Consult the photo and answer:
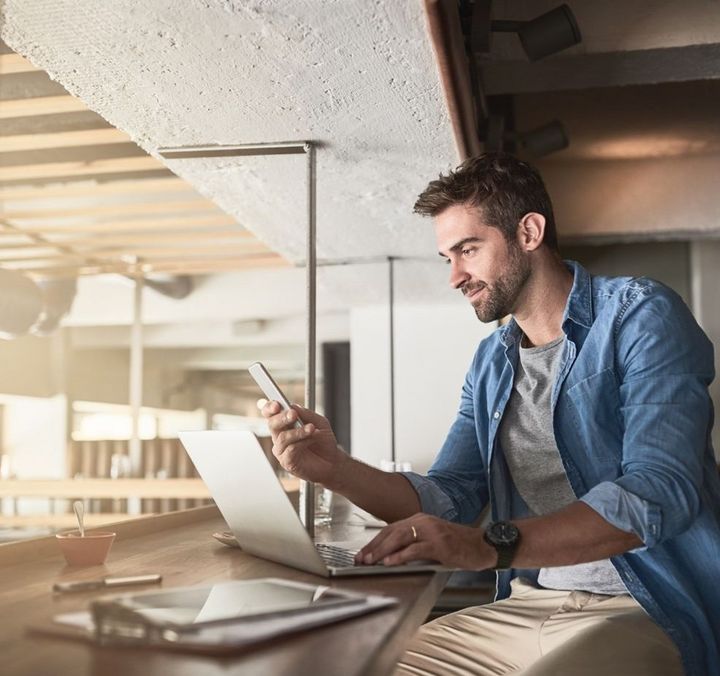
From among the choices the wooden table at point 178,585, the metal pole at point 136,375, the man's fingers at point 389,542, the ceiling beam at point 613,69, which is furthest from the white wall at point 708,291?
the metal pole at point 136,375

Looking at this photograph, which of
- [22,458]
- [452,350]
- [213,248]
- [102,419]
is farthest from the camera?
[102,419]

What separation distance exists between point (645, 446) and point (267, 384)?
0.67 metres

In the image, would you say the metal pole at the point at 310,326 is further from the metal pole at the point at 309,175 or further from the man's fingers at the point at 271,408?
the man's fingers at the point at 271,408

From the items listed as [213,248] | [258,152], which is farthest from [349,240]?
[213,248]

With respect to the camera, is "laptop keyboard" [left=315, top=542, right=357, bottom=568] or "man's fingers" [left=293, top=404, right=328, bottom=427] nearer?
"laptop keyboard" [left=315, top=542, right=357, bottom=568]

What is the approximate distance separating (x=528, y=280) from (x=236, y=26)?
85 centimetres

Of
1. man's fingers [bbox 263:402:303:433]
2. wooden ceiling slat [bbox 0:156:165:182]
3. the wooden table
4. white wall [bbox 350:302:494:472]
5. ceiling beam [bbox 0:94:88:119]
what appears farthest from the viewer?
white wall [bbox 350:302:494:472]

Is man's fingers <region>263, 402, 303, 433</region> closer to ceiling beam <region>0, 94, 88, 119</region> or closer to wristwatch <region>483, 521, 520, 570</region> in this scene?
wristwatch <region>483, 521, 520, 570</region>

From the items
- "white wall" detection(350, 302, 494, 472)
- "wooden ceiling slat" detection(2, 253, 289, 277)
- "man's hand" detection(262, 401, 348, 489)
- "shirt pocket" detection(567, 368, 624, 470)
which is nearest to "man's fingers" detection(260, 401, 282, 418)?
"man's hand" detection(262, 401, 348, 489)

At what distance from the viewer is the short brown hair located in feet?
6.51

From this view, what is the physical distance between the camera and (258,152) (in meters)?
2.15

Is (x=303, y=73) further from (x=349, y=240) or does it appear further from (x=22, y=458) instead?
(x=22, y=458)

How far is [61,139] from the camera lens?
12.2 ft

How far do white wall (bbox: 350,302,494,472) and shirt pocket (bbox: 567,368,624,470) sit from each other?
2977 millimetres
